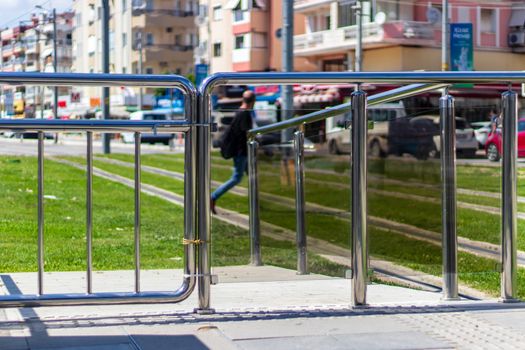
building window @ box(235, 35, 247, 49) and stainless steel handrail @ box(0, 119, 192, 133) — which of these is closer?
stainless steel handrail @ box(0, 119, 192, 133)

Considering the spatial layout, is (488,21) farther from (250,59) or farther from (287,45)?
(287,45)

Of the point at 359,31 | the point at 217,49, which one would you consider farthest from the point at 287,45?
the point at 217,49

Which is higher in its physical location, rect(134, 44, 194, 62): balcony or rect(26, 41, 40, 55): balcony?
rect(134, 44, 194, 62): balcony

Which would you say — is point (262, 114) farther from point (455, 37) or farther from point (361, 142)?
point (455, 37)

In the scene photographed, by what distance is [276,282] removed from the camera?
784 cm

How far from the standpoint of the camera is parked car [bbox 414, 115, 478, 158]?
22.3 ft

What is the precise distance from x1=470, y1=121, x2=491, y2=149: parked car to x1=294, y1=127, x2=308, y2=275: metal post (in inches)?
68.5

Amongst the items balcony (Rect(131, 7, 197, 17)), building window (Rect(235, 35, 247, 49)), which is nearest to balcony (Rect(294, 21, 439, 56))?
building window (Rect(235, 35, 247, 49))

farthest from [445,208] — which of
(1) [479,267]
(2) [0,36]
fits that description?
(2) [0,36]

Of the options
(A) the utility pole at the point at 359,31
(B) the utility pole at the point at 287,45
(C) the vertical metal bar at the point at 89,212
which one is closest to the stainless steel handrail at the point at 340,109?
(C) the vertical metal bar at the point at 89,212

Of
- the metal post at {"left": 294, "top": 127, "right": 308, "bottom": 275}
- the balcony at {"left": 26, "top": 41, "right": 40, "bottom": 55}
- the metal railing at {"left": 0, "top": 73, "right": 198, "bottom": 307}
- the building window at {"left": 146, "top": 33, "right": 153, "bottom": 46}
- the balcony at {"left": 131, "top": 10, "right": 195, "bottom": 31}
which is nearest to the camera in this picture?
the metal railing at {"left": 0, "top": 73, "right": 198, "bottom": 307}

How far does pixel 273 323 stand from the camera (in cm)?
578

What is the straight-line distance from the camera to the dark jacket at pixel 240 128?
7.20 metres

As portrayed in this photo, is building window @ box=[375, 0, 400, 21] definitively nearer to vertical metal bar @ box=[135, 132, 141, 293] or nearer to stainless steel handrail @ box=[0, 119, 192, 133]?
vertical metal bar @ box=[135, 132, 141, 293]
